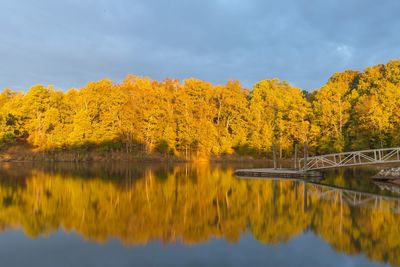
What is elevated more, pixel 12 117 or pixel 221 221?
pixel 12 117

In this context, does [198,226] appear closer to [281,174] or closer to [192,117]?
[281,174]

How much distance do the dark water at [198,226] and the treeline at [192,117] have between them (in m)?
29.5

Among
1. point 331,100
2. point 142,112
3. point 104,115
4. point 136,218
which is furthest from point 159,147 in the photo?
point 136,218

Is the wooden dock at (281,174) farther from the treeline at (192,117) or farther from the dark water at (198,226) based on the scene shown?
the treeline at (192,117)

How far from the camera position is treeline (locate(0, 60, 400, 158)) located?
2084 inches

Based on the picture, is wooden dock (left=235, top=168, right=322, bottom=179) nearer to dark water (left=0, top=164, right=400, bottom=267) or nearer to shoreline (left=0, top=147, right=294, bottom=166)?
dark water (left=0, top=164, right=400, bottom=267)

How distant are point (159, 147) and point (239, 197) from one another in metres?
35.9

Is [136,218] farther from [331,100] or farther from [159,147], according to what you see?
[331,100]

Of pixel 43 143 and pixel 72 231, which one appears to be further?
pixel 43 143

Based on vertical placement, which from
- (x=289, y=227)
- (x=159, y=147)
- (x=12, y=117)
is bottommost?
(x=289, y=227)

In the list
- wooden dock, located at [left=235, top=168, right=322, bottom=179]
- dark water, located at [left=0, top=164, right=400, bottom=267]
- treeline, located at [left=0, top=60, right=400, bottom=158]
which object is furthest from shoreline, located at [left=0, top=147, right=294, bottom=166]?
dark water, located at [left=0, top=164, right=400, bottom=267]

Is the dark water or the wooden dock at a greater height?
the wooden dock

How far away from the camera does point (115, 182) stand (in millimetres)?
28641

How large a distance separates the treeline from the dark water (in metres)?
29.5
